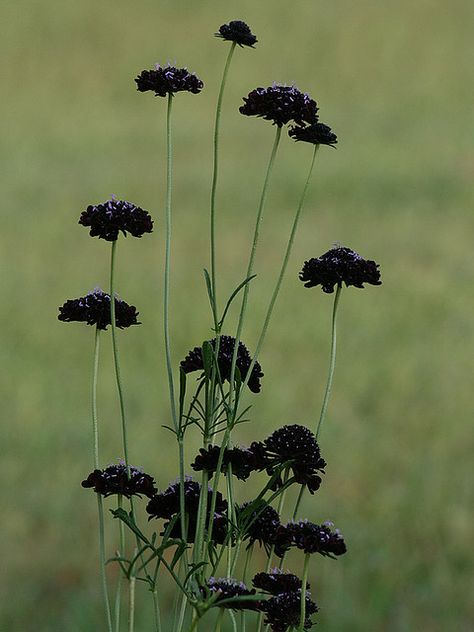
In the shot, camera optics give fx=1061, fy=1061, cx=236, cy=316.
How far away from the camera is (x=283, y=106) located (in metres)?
1.06

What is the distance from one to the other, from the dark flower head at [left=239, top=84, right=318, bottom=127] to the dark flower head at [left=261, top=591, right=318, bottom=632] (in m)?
0.46

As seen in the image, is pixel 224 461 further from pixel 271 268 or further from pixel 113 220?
pixel 271 268

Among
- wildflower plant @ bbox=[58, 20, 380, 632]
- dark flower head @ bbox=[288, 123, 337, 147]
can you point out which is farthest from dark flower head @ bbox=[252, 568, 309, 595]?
dark flower head @ bbox=[288, 123, 337, 147]

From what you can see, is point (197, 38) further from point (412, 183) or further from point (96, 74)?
point (412, 183)

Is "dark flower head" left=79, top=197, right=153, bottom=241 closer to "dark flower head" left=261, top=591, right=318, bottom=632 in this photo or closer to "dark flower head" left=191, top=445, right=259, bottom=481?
"dark flower head" left=191, top=445, right=259, bottom=481

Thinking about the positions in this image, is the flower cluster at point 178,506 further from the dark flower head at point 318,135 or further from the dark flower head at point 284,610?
the dark flower head at point 318,135

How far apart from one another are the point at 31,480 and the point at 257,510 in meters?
2.44

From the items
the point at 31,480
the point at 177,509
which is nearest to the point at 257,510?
the point at 177,509

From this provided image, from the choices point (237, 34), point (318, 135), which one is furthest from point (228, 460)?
point (237, 34)

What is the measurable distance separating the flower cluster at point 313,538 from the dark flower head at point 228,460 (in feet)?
0.30

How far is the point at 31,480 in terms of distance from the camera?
11.1 feet

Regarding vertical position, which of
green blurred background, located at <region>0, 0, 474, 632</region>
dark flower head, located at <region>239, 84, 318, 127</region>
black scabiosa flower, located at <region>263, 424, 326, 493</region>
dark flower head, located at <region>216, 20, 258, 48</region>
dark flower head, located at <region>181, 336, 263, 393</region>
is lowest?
black scabiosa flower, located at <region>263, 424, 326, 493</region>

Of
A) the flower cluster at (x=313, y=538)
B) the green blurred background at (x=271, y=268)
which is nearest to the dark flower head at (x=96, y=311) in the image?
the flower cluster at (x=313, y=538)

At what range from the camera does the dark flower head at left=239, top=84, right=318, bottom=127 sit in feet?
3.47
